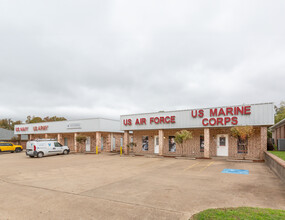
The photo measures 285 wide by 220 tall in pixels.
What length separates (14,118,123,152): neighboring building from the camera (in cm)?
2764

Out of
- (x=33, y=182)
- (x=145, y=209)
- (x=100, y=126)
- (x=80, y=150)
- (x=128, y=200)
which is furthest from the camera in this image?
(x=80, y=150)

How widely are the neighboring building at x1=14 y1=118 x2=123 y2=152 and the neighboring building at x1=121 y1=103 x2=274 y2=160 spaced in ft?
15.1

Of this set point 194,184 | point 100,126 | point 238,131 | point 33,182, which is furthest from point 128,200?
point 100,126

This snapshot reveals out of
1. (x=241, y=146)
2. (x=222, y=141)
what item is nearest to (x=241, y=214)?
(x=241, y=146)

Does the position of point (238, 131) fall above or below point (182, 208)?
above

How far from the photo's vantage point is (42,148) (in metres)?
22.2

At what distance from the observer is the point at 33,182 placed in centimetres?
941

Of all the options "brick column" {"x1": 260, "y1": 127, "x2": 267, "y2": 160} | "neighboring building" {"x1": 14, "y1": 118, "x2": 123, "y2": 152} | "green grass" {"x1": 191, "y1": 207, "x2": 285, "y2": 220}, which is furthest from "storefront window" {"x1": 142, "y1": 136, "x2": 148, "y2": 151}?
"green grass" {"x1": 191, "y1": 207, "x2": 285, "y2": 220}

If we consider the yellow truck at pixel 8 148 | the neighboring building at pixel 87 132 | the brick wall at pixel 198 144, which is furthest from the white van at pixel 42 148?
the yellow truck at pixel 8 148

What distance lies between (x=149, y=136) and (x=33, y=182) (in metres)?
16.4

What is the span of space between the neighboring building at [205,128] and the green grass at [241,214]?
13.7 metres

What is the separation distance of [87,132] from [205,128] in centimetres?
1717

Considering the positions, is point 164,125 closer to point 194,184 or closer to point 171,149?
point 171,149

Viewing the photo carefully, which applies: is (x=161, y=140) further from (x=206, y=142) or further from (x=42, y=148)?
(x=42, y=148)
